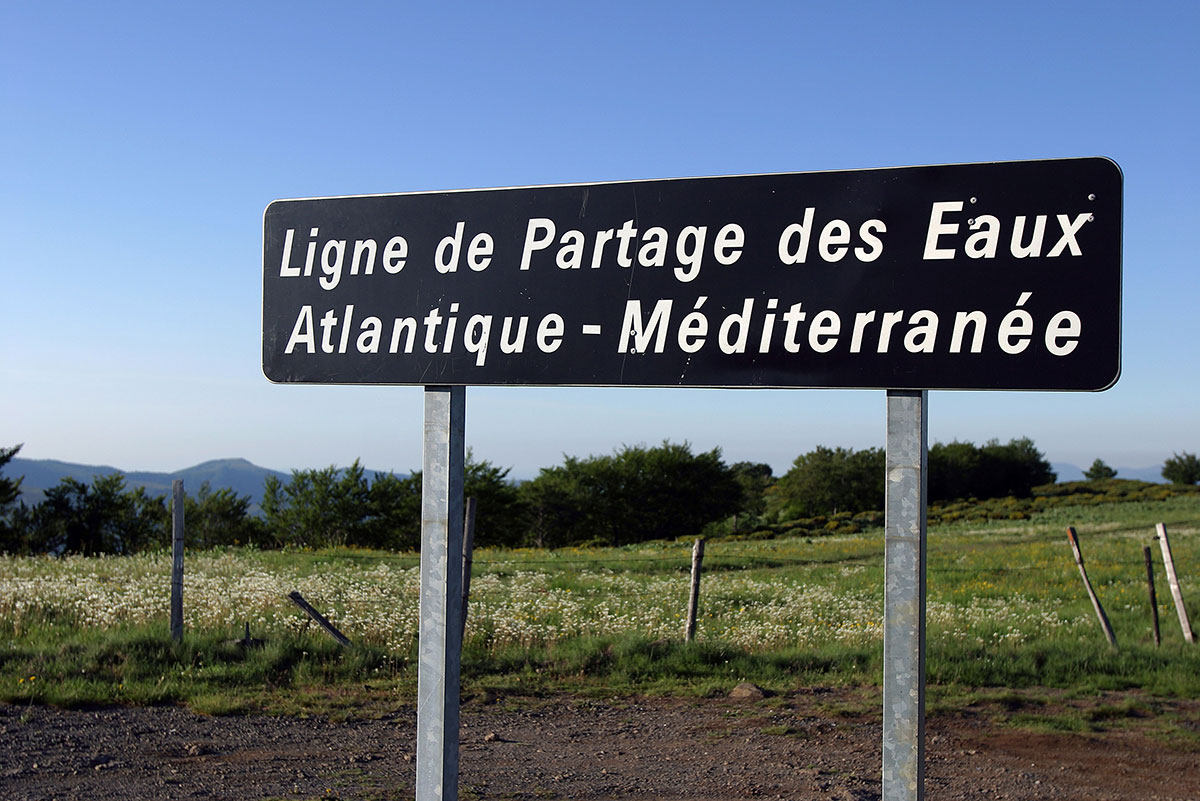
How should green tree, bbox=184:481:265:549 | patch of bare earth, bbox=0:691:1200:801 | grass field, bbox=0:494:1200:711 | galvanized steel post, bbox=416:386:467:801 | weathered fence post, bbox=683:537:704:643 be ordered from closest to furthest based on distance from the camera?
1. galvanized steel post, bbox=416:386:467:801
2. patch of bare earth, bbox=0:691:1200:801
3. grass field, bbox=0:494:1200:711
4. weathered fence post, bbox=683:537:704:643
5. green tree, bbox=184:481:265:549

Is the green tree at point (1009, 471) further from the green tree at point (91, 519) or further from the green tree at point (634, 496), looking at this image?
the green tree at point (91, 519)

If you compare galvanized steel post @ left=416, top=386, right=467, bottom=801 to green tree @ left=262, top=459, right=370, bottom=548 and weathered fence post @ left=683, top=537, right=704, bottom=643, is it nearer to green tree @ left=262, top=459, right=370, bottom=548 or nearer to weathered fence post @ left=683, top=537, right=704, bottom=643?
weathered fence post @ left=683, top=537, right=704, bottom=643

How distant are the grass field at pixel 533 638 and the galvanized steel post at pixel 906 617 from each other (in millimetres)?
6696

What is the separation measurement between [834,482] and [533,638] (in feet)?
246

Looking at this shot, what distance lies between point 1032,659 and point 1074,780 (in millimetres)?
4031

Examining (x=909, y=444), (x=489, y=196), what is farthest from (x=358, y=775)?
(x=909, y=444)

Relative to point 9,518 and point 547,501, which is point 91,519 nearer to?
point 9,518

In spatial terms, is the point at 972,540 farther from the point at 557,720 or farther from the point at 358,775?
the point at 358,775

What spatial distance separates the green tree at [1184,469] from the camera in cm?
8088

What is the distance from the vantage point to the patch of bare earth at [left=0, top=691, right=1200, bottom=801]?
6332 millimetres

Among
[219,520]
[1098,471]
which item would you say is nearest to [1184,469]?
[1098,471]

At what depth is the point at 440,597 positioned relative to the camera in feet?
11.8

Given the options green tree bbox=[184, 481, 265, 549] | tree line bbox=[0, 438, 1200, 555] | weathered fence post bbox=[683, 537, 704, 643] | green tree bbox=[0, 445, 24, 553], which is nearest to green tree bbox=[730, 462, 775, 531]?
tree line bbox=[0, 438, 1200, 555]

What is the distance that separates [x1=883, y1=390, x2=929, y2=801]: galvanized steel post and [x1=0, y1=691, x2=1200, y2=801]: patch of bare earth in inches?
138
